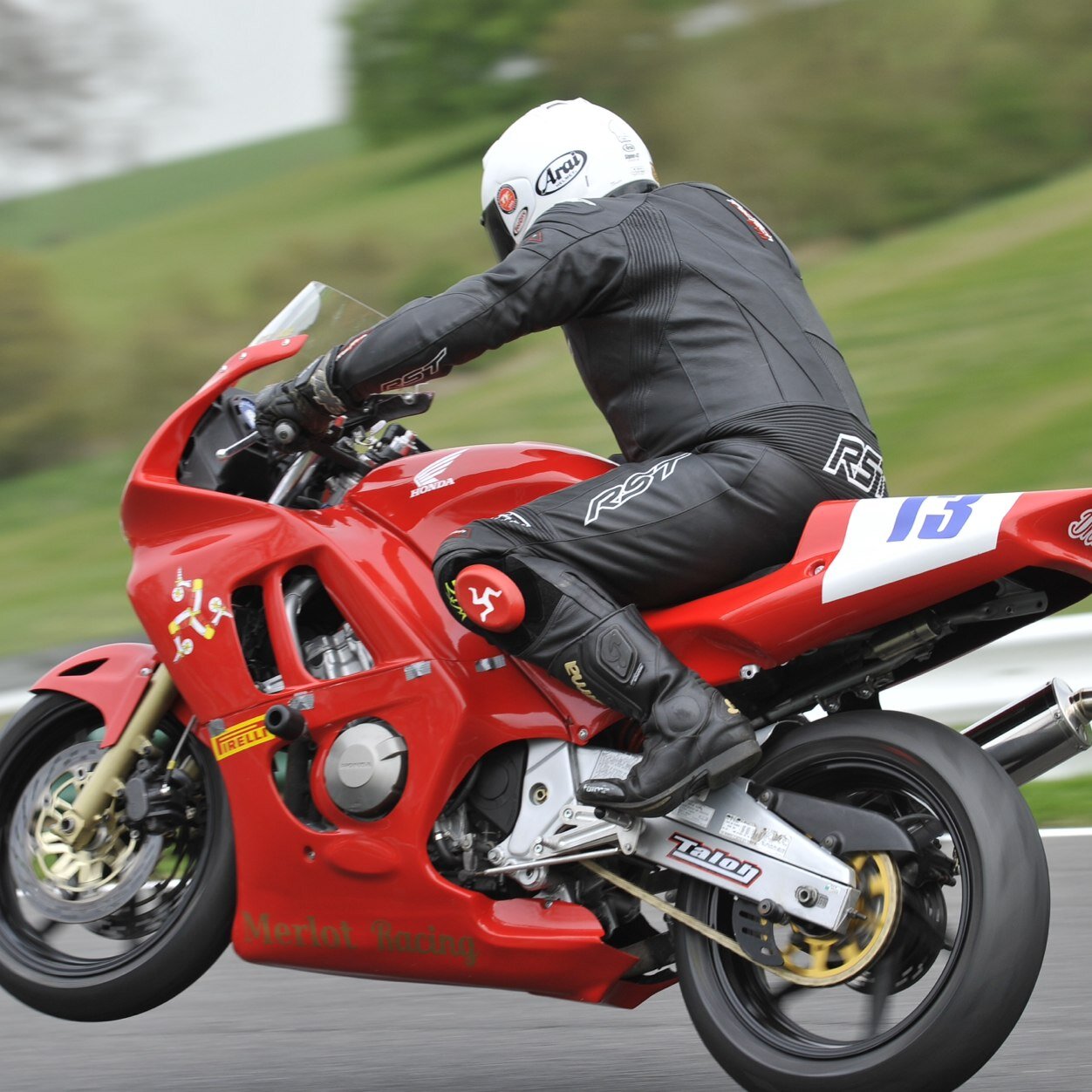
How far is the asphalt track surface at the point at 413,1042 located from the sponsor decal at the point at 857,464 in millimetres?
1170

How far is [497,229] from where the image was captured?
13.0ft

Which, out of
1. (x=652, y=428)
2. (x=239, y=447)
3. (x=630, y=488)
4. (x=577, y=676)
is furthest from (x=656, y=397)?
(x=239, y=447)

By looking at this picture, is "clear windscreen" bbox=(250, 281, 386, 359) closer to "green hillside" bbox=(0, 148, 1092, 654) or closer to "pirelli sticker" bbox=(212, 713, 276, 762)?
"pirelli sticker" bbox=(212, 713, 276, 762)

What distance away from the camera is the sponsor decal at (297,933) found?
12.2 ft

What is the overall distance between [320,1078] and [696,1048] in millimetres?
798

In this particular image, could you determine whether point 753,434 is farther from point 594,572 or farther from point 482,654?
point 482,654

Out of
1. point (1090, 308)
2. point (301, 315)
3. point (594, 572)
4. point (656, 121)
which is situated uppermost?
point (301, 315)

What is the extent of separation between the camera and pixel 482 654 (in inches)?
145

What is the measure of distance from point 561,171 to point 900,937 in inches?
66.4

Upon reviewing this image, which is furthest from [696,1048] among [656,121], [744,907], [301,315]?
[656,121]

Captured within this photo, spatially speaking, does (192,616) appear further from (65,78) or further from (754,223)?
(65,78)

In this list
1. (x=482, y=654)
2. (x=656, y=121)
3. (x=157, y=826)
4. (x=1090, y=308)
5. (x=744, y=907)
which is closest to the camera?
(x=744, y=907)

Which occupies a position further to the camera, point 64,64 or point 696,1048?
point 64,64

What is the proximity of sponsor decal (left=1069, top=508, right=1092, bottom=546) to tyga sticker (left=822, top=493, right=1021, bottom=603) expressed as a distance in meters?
0.11
